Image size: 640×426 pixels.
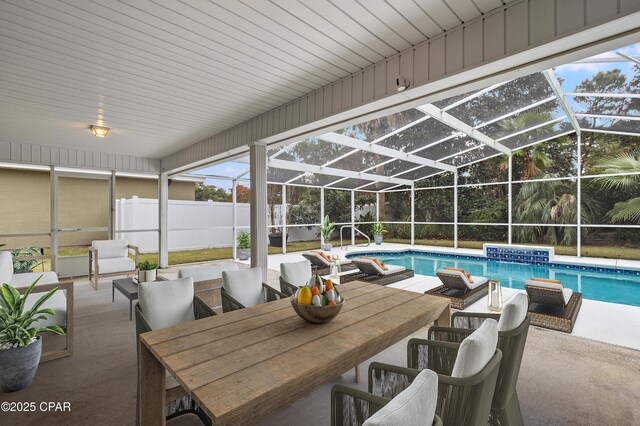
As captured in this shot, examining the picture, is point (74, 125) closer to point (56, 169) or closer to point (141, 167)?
point (56, 169)

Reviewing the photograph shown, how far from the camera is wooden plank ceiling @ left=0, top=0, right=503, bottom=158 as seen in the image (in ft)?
7.57

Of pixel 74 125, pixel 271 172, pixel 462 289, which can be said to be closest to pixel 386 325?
pixel 462 289

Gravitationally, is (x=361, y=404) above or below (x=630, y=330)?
above

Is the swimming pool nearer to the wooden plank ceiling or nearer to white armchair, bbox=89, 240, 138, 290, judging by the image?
the wooden plank ceiling

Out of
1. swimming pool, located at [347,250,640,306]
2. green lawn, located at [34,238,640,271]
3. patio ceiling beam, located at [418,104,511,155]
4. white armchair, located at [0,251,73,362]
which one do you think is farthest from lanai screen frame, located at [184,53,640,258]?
white armchair, located at [0,251,73,362]

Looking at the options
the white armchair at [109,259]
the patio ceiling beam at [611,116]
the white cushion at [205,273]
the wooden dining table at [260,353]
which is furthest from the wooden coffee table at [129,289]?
the patio ceiling beam at [611,116]

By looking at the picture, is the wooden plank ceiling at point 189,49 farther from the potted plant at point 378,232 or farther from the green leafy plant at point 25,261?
the potted plant at point 378,232

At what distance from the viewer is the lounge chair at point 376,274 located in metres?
5.83

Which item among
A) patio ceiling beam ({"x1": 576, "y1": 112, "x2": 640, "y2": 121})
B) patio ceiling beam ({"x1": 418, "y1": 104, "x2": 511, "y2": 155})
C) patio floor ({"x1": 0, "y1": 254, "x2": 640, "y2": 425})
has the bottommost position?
patio floor ({"x1": 0, "y1": 254, "x2": 640, "y2": 425})

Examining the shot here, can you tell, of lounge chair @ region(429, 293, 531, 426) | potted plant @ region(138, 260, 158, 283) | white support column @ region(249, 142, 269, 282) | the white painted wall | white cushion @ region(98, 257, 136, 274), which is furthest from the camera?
the white painted wall

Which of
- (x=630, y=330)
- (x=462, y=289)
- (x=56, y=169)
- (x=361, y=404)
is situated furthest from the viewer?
(x=56, y=169)

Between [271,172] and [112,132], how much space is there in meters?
4.20

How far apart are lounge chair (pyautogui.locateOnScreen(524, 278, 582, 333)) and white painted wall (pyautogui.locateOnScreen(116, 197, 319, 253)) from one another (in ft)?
25.8

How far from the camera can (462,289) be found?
4.80 m
